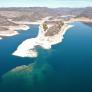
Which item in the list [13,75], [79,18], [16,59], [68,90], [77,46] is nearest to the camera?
[68,90]

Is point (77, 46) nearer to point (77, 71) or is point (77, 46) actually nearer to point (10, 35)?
point (77, 71)

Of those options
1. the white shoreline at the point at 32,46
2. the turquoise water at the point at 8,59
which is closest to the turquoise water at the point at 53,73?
the turquoise water at the point at 8,59

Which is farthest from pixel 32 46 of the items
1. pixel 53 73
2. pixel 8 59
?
pixel 53 73

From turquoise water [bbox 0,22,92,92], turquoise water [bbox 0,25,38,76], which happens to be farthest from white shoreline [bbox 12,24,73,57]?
turquoise water [bbox 0,22,92,92]

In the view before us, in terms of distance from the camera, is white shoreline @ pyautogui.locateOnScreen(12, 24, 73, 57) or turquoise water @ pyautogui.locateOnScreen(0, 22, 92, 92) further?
white shoreline @ pyautogui.locateOnScreen(12, 24, 73, 57)

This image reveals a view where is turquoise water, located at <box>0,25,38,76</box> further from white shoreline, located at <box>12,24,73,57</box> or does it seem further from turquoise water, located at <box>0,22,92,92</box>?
white shoreline, located at <box>12,24,73,57</box>

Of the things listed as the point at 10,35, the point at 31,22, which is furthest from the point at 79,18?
the point at 10,35

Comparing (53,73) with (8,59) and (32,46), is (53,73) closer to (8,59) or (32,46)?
(8,59)

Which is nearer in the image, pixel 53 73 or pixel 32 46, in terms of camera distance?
pixel 53 73
